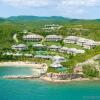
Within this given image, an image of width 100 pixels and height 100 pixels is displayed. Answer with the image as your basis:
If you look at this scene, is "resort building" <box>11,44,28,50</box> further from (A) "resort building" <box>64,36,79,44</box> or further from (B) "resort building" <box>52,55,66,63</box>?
(B) "resort building" <box>52,55,66,63</box>

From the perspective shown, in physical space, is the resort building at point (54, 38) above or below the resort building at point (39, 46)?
above

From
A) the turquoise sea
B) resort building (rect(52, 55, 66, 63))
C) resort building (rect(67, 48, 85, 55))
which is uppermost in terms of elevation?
resort building (rect(67, 48, 85, 55))

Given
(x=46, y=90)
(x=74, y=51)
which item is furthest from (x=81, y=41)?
(x=46, y=90)

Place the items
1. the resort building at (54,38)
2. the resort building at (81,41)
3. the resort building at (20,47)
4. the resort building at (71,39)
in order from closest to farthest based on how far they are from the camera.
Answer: the resort building at (20,47), the resort building at (81,41), the resort building at (71,39), the resort building at (54,38)

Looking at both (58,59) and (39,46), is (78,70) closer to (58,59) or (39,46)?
(58,59)

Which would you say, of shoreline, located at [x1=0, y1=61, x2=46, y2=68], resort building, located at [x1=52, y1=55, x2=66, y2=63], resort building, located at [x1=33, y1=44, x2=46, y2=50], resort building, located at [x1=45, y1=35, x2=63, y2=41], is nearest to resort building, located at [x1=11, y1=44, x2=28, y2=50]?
resort building, located at [x1=33, y1=44, x2=46, y2=50]

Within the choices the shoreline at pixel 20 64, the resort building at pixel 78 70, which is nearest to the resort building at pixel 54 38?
the shoreline at pixel 20 64

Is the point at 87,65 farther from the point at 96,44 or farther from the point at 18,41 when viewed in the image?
the point at 18,41

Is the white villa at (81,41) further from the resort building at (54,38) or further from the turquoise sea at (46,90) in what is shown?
the turquoise sea at (46,90)
